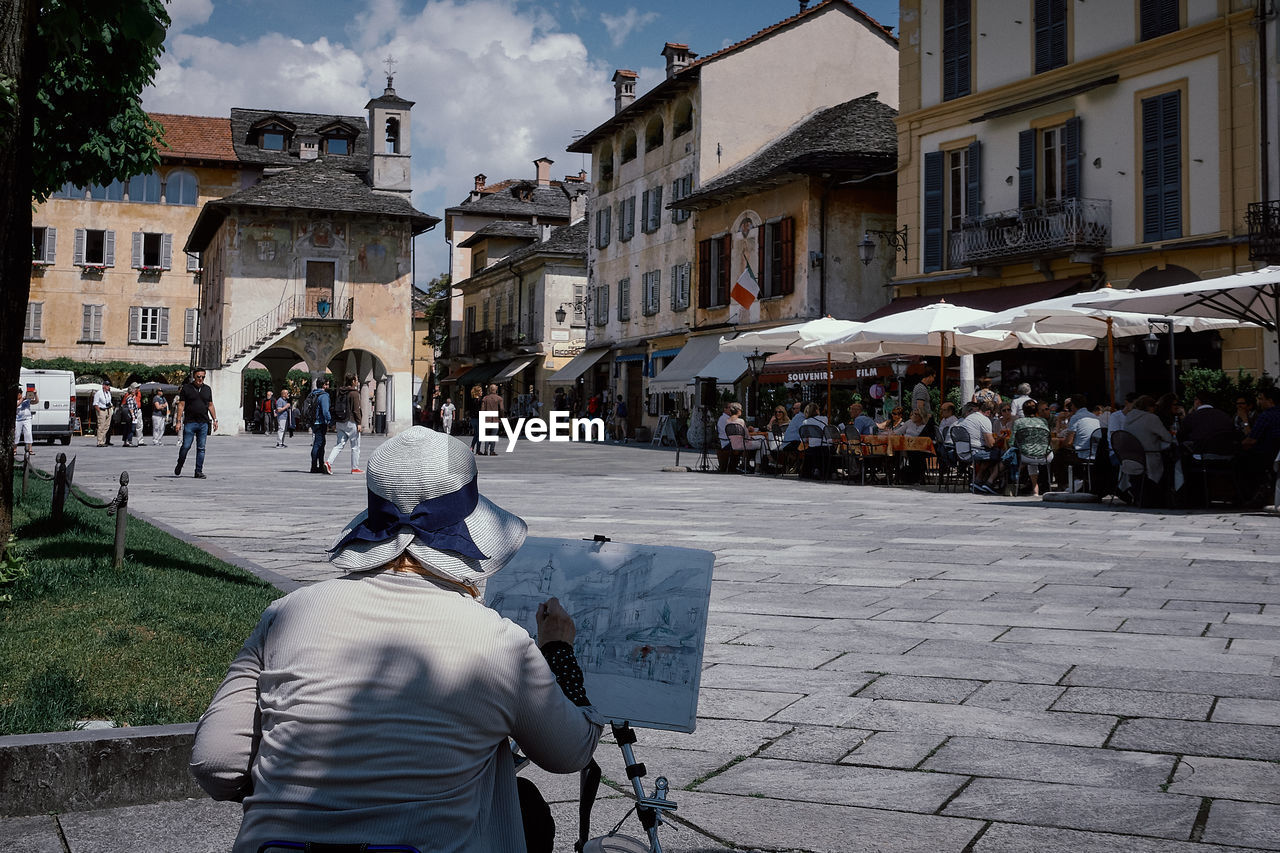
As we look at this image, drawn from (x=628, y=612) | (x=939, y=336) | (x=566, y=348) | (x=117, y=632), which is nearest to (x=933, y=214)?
(x=939, y=336)

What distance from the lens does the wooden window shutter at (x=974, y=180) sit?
2614 cm

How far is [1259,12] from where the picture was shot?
2036 cm

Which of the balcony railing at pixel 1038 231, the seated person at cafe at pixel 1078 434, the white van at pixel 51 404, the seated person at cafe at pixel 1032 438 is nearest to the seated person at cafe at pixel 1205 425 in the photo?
the seated person at cafe at pixel 1078 434

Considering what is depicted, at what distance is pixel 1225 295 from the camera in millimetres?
16328

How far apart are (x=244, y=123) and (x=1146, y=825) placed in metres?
60.4

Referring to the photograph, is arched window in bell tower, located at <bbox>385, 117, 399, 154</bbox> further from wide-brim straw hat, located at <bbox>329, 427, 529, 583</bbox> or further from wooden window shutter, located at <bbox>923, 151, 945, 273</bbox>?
wide-brim straw hat, located at <bbox>329, 427, 529, 583</bbox>

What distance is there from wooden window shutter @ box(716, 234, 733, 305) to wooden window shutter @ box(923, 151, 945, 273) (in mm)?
8590

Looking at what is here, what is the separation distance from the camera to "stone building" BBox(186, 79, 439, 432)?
44781 mm

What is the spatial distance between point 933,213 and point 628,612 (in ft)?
85.3

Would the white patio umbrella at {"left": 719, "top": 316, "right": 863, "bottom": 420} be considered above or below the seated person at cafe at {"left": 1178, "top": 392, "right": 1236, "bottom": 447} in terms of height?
above

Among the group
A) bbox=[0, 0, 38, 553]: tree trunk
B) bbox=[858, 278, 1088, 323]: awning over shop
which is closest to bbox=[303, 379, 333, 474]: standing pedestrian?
bbox=[858, 278, 1088, 323]: awning over shop

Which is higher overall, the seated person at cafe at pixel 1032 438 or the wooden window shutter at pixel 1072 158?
the wooden window shutter at pixel 1072 158

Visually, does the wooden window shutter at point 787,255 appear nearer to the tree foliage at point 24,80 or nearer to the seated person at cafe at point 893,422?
the seated person at cafe at point 893,422

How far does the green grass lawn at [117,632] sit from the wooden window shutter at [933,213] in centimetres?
2113
